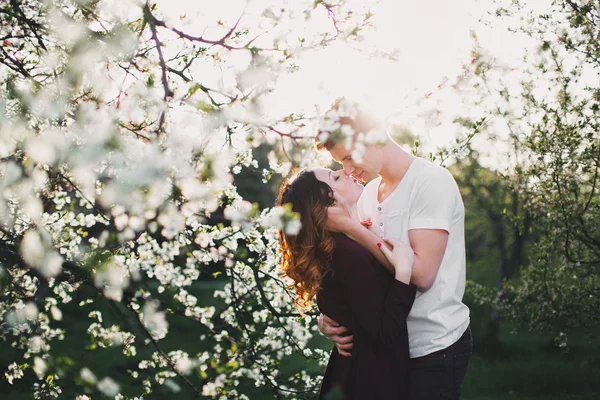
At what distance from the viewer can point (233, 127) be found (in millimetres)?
3602

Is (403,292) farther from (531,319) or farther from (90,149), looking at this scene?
(531,319)

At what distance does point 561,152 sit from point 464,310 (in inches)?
133

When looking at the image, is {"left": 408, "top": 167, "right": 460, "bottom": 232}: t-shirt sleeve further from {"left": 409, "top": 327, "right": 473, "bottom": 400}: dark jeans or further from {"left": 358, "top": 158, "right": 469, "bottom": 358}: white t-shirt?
{"left": 409, "top": 327, "right": 473, "bottom": 400}: dark jeans

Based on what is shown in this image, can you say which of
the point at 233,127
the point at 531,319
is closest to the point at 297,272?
the point at 233,127

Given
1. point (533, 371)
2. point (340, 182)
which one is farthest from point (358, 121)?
point (533, 371)

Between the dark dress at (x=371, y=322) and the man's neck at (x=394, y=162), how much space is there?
439 mm

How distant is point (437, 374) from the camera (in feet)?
8.50

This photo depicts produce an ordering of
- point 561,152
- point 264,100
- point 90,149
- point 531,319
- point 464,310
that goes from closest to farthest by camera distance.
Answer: point 90,149 < point 464,310 < point 264,100 < point 561,152 < point 531,319

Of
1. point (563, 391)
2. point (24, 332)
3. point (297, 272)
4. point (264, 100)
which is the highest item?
point (264, 100)

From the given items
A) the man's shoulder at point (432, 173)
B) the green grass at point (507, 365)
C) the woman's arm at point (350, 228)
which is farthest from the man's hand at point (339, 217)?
the green grass at point (507, 365)

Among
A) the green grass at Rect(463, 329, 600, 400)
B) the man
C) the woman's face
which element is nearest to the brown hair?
the man

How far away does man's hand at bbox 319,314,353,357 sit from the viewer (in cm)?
282

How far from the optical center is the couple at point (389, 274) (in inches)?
102

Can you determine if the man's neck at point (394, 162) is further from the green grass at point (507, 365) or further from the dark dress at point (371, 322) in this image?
the green grass at point (507, 365)
